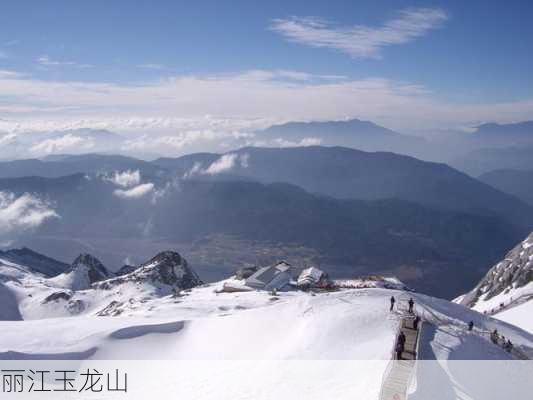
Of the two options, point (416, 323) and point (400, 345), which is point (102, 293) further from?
point (400, 345)

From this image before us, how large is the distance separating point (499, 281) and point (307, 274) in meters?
41.8

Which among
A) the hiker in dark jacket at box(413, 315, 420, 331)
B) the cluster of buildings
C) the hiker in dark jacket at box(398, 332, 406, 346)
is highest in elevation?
the hiker in dark jacket at box(398, 332, 406, 346)

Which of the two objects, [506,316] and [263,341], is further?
[506,316]

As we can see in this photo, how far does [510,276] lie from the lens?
95.3 m

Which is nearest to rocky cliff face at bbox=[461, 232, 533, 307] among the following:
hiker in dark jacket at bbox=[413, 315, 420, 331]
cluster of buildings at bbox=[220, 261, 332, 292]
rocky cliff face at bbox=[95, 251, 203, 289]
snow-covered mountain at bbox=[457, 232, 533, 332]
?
snow-covered mountain at bbox=[457, 232, 533, 332]

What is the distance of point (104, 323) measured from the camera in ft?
160

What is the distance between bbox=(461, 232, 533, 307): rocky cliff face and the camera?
88775mm

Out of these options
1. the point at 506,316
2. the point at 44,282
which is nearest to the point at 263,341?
the point at 506,316

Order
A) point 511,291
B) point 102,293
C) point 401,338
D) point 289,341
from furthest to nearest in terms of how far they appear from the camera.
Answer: point 102,293 → point 511,291 → point 289,341 → point 401,338

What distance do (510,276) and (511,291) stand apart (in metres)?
8.94

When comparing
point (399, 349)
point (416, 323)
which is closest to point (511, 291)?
point (416, 323)

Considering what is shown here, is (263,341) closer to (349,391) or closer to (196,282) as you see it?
(349,391)

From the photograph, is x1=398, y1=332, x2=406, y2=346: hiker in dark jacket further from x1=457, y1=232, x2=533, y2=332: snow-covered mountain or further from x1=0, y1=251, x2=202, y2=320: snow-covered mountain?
x1=0, y1=251, x2=202, y2=320: snow-covered mountain

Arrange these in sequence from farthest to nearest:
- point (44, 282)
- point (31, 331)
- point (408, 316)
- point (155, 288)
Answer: point (44, 282) → point (155, 288) → point (31, 331) → point (408, 316)
